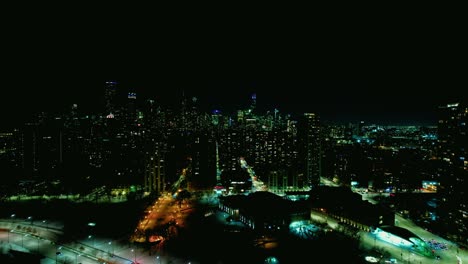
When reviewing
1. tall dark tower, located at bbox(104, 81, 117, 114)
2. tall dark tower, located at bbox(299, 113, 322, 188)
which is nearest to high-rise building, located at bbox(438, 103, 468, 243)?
tall dark tower, located at bbox(299, 113, 322, 188)

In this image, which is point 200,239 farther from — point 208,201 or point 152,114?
point 152,114

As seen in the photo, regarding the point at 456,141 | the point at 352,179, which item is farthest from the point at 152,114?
the point at 456,141

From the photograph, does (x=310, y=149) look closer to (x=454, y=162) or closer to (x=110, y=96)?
(x=454, y=162)

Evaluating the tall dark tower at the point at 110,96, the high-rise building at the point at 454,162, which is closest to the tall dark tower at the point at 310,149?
the high-rise building at the point at 454,162

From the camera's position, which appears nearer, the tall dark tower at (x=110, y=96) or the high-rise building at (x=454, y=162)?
the high-rise building at (x=454, y=162)

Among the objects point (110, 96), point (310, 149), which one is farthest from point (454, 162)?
point (110, 96)

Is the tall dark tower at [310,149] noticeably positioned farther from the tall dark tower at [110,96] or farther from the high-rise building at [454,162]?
the tall dark tower at [110,96]
